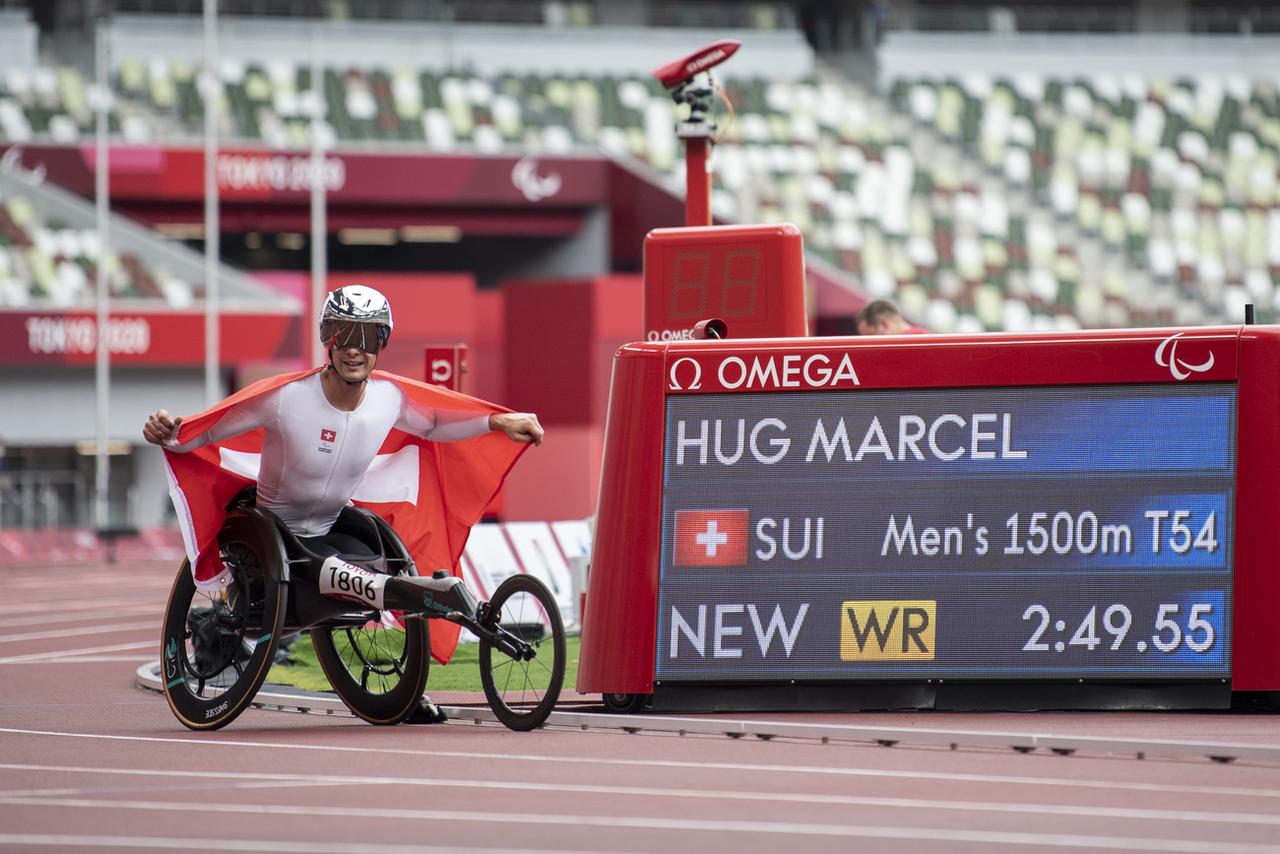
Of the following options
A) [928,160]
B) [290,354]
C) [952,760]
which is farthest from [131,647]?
[928,160]

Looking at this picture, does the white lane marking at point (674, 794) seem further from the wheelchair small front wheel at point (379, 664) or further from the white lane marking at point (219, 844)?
the wheelchair small front wheel at point (379, 664)

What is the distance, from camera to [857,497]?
34.9 ft

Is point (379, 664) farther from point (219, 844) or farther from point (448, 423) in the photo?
point (219, 844)

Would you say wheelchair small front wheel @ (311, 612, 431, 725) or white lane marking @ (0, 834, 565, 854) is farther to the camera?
wheelchair small front wheel @ (311, 612, 431, 725)

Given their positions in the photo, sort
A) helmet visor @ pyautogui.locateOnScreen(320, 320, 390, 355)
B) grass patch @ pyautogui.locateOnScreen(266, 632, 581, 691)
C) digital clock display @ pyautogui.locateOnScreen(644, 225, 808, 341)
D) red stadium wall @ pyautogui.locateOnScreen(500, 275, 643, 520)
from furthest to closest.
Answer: red stadium wall @ pyautogui.locateOnScreen(500, 275, 643, 520) → grass patch @ pyautogui.locateOnScreen(266, 632, 581, 691) → digital clock display @ pyautogui.locateOnScreen(644, 225, 808, 341) → helmet visor @ pyautogui.locateOnScreen(320, 320, 390, 355)

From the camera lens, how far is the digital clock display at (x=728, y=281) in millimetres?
12406

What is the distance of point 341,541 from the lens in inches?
431

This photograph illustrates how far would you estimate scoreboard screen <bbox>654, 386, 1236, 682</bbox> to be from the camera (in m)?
10.4

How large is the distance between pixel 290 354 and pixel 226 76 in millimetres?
7967

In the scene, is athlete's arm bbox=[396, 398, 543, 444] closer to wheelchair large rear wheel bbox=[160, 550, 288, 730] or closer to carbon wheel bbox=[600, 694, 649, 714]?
wheelchair large rear wheel bbox=[160, 550, 288, 730]

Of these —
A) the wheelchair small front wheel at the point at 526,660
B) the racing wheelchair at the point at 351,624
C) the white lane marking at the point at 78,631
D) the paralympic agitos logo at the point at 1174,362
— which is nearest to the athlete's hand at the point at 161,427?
the racing wheelchair at the point at 351,624

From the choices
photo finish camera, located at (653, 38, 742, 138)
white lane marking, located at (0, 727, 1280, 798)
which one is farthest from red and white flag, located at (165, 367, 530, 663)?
photo finish camera, located at (653, 38, 742, 138)

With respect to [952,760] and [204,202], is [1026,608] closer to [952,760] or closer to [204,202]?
[952,760]

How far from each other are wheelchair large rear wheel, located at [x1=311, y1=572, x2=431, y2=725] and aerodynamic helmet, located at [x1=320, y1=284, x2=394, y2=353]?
108cm
